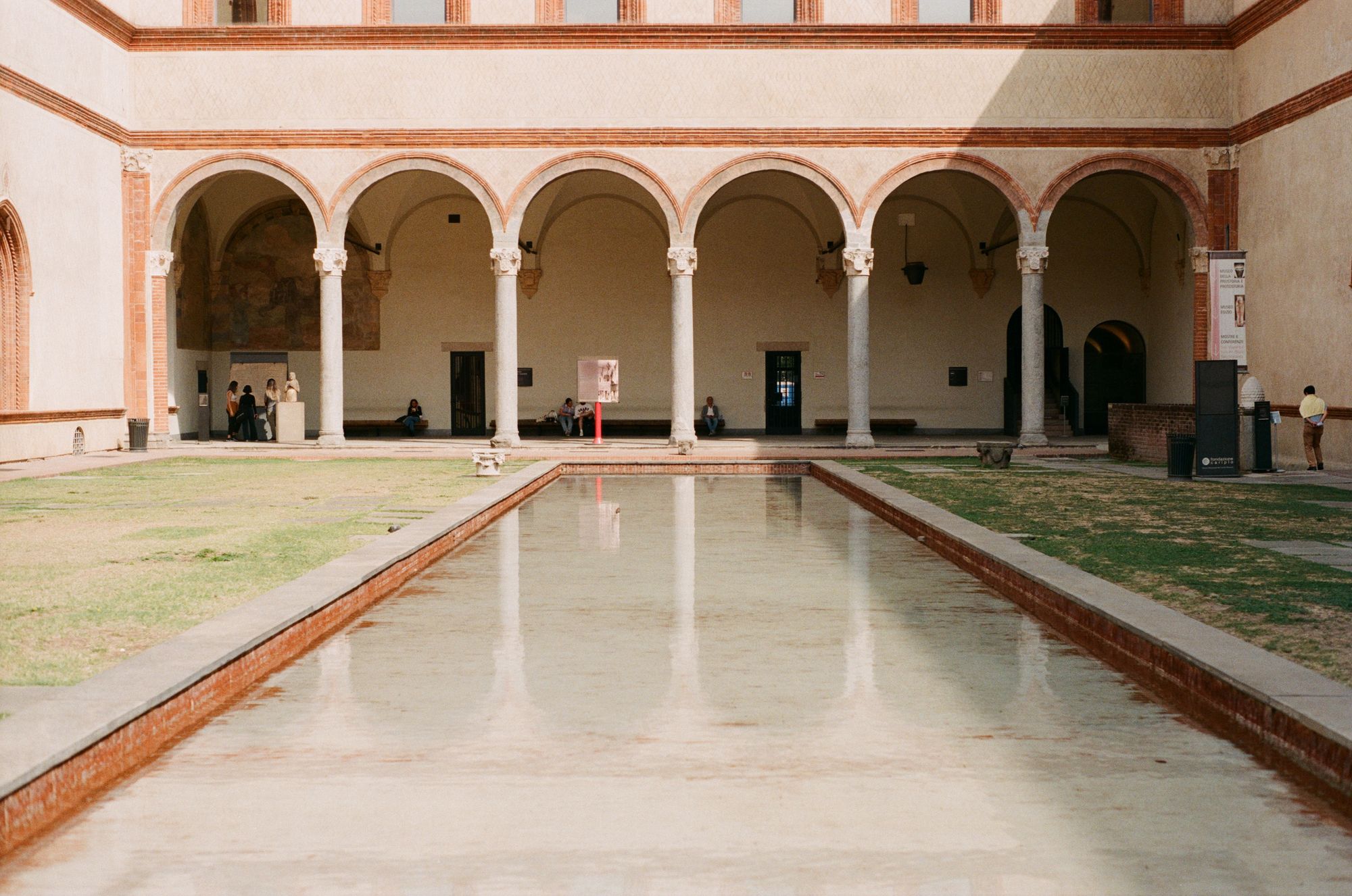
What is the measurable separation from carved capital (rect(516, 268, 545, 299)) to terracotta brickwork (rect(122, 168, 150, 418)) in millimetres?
8829

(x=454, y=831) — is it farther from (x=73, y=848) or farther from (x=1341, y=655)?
(x=1341, y=655)

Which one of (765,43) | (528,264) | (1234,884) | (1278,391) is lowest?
(1234,884)

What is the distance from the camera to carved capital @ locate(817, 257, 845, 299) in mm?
30875

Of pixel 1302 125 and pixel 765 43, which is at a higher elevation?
pixel 765 43

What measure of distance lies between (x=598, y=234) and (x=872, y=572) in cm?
2248

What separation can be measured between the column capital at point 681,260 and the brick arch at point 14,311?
10.7 meters

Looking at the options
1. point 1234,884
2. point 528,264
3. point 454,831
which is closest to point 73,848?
point 454,831

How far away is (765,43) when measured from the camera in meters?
24.6

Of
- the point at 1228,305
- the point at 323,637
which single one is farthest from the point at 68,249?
the point at 1228,305

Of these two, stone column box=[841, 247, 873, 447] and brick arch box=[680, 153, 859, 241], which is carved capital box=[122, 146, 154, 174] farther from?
stone column box=[841, 247, 873, 447]

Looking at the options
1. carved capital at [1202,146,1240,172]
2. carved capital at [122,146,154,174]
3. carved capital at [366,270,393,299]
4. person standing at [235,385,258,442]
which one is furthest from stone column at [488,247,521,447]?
carved capital at [1202,146,1240,172]

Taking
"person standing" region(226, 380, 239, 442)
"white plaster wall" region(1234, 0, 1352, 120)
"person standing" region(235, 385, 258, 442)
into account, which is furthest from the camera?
"person standing" region(226, 380, 239, 442)

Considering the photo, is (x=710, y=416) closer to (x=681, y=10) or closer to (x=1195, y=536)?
(x=681, y=10)

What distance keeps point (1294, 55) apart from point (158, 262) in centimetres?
1986
